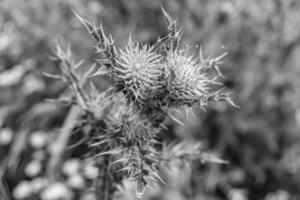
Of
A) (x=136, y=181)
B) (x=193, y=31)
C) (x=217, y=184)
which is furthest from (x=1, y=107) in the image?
(x=136, y=181)

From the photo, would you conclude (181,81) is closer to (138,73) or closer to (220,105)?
(138,73)

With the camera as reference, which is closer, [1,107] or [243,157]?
[243,157]

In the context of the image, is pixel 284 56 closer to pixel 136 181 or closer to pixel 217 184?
pixel 217 184

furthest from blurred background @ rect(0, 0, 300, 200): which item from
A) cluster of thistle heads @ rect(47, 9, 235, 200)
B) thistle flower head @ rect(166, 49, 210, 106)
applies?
thistle flower head @ rect(166, 49, 210, 106)

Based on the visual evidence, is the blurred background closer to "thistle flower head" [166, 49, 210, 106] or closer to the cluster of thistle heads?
the cluster of thistle heads

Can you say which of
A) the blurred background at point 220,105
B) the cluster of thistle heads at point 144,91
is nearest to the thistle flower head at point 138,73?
the cluster of thistle heads at point 144,91

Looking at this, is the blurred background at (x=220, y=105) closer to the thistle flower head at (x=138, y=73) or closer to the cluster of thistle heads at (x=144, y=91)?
the cluster of thistle heads at (x=144, y=91)
